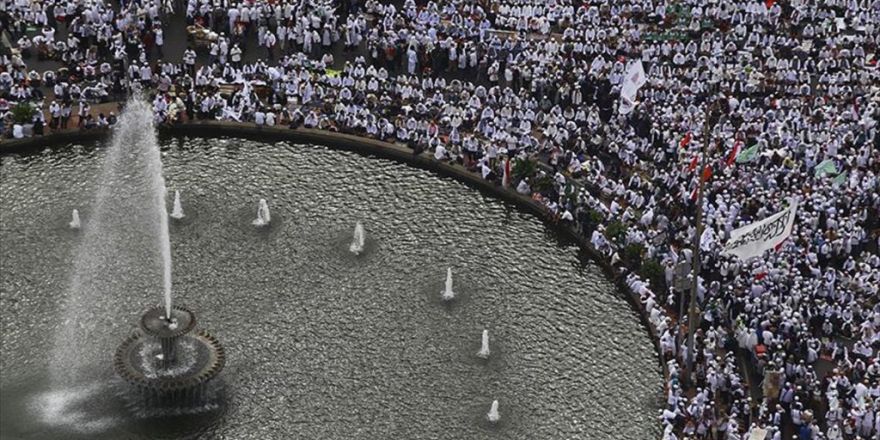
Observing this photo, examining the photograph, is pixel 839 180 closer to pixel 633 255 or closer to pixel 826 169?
pixel 826 169

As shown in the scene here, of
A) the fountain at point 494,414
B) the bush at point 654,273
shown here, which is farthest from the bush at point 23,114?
the bush at point 654,273

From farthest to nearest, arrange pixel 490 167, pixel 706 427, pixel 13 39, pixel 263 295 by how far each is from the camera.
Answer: pixel 13 39
pixel 490 167
pixel 263 295
pixel 706 427

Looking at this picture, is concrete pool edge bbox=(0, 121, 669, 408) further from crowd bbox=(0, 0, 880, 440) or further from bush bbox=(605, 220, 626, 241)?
bush bbox=(605, 220, 626, 241)

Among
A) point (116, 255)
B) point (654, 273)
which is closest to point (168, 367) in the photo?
point (116, 255)

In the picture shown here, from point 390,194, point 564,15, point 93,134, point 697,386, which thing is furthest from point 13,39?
point 697,386

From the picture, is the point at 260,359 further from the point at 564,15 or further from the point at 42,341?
the point at 564,15

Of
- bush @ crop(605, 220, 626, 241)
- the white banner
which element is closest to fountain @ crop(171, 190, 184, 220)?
bush @ crop(605, 220, 626, 241)
